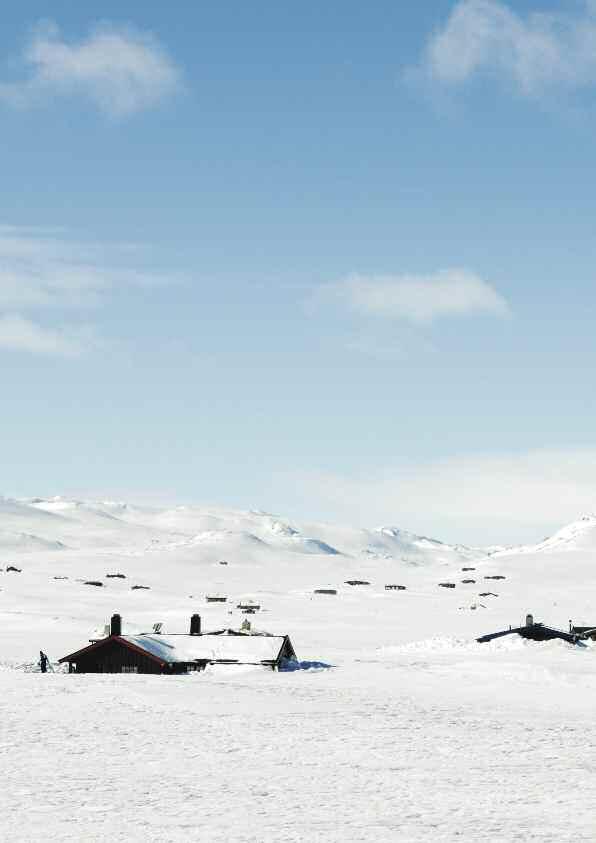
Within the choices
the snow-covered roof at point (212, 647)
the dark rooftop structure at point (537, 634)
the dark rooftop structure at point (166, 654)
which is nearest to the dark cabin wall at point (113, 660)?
the dark rooftop structure at point (166, 654)

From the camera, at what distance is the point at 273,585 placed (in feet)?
468

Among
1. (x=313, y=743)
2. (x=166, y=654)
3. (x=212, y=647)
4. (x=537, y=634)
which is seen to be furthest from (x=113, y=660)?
(x=313, y=743)

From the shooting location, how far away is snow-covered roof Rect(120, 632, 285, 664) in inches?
2239

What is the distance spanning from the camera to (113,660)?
186 feet

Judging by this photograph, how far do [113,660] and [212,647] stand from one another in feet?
16.6

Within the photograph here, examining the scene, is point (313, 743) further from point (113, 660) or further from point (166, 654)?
point (113, 660)

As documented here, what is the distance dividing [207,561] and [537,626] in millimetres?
123504

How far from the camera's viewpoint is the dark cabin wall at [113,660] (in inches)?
2222

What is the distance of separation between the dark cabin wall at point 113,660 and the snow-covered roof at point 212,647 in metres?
0.57

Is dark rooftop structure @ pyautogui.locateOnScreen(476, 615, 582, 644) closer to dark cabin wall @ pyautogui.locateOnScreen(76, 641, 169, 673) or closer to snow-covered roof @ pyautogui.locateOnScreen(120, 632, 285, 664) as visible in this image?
snow-covered roof @ pyautogui.locateOnScreen(120, 632, 285, 664)

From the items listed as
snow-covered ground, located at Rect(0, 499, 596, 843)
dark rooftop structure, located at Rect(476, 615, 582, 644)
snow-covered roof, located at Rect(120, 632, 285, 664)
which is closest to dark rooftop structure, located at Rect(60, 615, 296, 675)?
snow-covered roof, located at Rect(120, 632, 285, 664)

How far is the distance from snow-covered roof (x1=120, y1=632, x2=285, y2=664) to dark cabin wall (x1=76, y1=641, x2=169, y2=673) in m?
0.57

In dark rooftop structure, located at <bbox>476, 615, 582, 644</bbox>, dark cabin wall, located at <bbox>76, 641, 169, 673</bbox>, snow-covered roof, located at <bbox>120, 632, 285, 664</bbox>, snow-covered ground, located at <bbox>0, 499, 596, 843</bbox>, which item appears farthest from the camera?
dark rooftop structure, located at <bbox>476, 615, 582, 644</bbox>

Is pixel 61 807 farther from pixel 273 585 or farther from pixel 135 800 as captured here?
pixel 273 585
